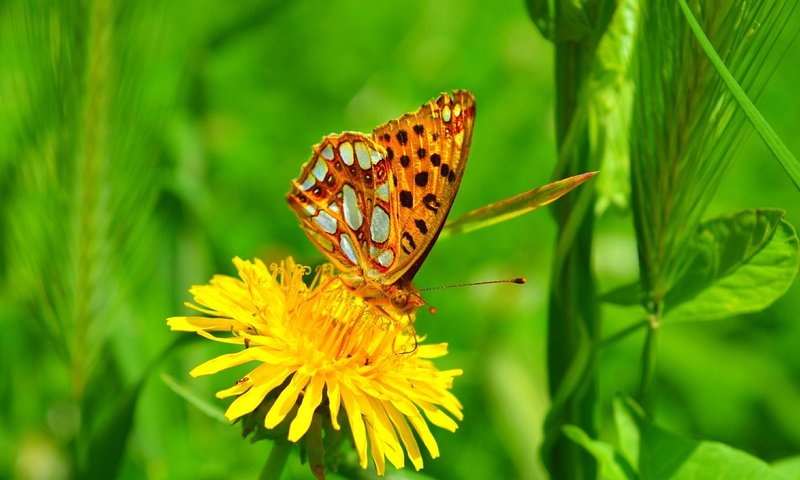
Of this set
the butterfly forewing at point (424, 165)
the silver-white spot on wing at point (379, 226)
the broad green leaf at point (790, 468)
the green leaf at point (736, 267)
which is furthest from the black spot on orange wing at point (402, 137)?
the broad green leaf at point (790, 468)

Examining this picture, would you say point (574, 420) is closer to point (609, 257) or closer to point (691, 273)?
point (691, 273)

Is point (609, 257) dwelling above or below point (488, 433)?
above

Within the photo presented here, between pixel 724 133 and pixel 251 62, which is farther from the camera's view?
pixel 251 62

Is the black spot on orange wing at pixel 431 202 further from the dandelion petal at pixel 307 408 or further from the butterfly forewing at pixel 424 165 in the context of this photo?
the dandelion petal at pixel 307 408

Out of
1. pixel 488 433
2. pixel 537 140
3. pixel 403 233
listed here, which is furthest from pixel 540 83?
pixel 403 233

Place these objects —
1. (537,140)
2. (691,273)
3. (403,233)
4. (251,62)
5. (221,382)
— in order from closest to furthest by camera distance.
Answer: (691,273)
(403,233)
(221,382)
(537,140)
(251,62)

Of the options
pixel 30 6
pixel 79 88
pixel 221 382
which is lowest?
pixel 221 382
